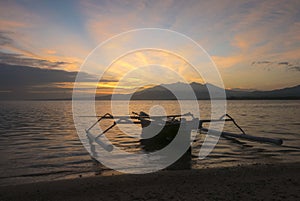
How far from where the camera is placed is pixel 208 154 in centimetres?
1502

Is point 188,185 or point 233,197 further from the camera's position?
point 188,185

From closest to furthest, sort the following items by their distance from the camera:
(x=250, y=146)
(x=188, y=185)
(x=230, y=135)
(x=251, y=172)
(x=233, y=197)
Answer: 1. (x=233, y=197)
2. (x=188, y=185)
3. (x=251, y=172)
4. (x=250, y=146)
5. (x=230, y=135)

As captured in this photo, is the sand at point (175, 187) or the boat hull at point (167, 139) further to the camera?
the boat hull at point (167, 139)

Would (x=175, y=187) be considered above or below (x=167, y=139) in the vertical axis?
below

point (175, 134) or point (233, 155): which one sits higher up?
point (175, 134)

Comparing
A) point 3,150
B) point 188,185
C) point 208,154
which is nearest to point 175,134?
point 208,154

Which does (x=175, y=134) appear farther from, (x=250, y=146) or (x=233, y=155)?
(x=250, y=146)

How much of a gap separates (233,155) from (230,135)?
569cm

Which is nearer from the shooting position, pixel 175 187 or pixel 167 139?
pixel 175 187

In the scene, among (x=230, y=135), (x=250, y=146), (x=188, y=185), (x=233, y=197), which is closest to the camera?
(x=233, y=197)

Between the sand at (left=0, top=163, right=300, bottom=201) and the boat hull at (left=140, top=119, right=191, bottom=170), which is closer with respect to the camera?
the sand at (left=0, top=163, right=300, bottom=201)

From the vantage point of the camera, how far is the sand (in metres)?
7.11

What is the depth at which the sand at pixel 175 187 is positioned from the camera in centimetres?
711

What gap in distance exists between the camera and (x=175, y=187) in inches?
311
